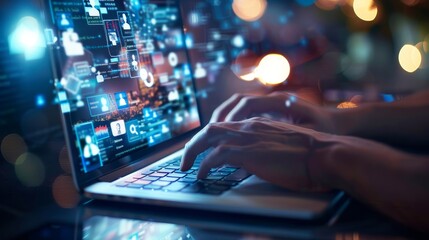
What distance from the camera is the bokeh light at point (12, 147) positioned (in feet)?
2.84

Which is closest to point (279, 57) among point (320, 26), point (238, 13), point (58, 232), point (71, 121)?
point (238, 13)

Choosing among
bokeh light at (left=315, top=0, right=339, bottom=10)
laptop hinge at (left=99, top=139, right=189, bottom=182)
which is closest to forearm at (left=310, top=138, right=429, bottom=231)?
laptop hinge at (left=99, top=139, right=189, bottom=182)

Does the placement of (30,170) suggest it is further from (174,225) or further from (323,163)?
(323,163)

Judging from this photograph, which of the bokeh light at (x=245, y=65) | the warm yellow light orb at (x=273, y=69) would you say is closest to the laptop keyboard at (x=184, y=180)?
the bokeh light at (x=245, y=65)

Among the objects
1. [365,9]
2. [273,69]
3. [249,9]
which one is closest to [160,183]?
[273,69]

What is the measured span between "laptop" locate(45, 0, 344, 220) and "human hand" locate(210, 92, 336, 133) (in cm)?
14

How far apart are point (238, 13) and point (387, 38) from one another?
139 cm

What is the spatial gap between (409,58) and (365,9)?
0.64m

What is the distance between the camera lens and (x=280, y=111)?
1069 millimetres

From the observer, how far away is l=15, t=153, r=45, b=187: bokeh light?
876mm

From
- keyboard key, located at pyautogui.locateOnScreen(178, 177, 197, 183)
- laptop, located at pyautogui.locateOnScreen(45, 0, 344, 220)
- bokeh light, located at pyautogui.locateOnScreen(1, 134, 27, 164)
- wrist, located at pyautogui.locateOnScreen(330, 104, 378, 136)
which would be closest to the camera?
laptop, located at pyautogui.locateOnScreen(45, 0, 344, 220)

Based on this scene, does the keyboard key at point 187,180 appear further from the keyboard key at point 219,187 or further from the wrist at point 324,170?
the wrist at point 324,170

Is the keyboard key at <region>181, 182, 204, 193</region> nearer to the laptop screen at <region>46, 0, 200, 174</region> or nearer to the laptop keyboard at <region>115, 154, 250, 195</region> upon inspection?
the laptop keyboard at <region>115, 154, 250, 195</region>

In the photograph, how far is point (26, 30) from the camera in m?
0.89
